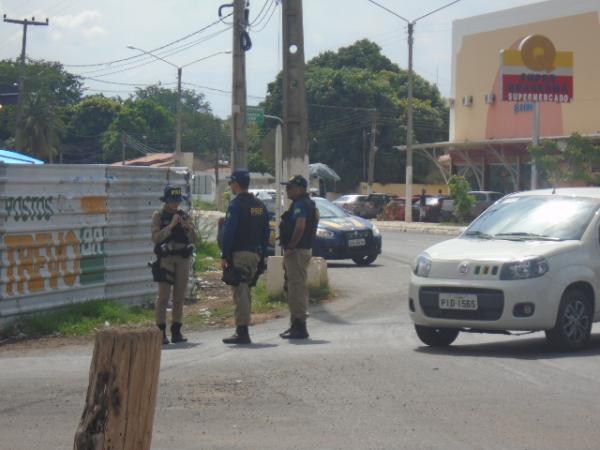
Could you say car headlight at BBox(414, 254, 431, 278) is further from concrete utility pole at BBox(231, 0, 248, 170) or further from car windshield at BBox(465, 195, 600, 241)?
concrete utility pole at BBox(231, 0, 248, 170)

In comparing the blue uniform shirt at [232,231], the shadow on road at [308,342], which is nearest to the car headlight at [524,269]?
the shadow on road at [308,342]

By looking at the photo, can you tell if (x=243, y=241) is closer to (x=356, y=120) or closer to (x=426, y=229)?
(x=426, y=229)

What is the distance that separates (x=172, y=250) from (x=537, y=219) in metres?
3.85

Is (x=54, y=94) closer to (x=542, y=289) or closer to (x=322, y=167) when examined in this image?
(x=322, y=167)

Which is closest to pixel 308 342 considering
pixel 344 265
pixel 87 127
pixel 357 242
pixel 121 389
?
pixel 121 389

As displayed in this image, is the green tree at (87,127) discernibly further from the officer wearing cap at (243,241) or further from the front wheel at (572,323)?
the front wheel at (572,323)

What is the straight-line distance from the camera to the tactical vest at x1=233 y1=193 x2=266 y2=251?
11273 millimetres

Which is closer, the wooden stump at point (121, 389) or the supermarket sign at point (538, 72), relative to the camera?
the wooden stump at point (121, 389)

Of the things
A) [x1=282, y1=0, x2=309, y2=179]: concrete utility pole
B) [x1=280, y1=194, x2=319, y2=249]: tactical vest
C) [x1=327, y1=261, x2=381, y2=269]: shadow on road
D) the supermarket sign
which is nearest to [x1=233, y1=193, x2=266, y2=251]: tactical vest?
[x1=280, y1=194, x2=319, y2=249]: tactical vest

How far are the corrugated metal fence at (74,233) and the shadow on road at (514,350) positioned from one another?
486 centimetres

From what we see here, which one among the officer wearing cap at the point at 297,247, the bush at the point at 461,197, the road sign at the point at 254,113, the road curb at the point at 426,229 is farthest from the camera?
the bush at the point at 461,197

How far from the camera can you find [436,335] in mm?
11078

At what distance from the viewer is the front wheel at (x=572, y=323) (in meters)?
10.3

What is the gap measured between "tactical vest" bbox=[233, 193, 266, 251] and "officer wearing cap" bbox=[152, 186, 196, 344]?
74cm
